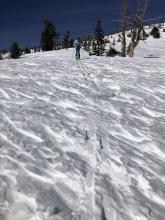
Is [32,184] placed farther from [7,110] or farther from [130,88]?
[130,88]

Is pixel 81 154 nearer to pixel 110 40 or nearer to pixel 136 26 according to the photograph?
pixel 136 26

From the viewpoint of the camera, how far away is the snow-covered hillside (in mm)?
4031

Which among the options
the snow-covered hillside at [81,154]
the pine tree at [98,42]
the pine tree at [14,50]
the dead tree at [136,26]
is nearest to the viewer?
the snow-covered hillside at [81,154]

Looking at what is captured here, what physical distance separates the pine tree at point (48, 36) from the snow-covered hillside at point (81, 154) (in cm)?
5416

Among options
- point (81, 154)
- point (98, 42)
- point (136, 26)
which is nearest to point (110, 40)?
point (98, 42)

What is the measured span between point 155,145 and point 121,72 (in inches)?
334

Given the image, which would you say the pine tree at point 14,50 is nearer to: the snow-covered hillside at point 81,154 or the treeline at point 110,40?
the treeline at point 110,40

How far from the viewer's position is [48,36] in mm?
62469

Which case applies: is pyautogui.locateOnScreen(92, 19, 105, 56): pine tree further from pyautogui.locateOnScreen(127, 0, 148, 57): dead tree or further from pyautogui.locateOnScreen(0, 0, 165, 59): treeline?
pyautogui.locateOnScreen(127, 0, 148, 57): dead tree

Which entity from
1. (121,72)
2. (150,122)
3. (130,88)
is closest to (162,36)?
(121,72)

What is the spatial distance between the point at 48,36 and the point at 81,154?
5936cm

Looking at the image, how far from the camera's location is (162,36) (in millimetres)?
51750

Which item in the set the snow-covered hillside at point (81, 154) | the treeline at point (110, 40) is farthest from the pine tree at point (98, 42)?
the snow-covered hillside at point (81, 154)

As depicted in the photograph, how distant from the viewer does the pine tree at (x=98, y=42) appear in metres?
47.4
